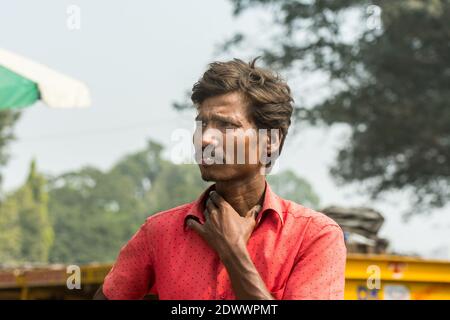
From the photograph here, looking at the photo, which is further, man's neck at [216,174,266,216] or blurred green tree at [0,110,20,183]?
blurred green tree at [0,110,20,183]

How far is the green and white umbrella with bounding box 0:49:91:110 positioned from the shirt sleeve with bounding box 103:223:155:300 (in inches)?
153

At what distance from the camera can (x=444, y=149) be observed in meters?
22.1

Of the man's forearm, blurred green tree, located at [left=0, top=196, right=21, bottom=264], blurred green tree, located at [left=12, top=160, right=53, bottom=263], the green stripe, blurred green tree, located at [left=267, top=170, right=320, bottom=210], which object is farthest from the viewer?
blurred green tree, located at [left=267, top=170, right=320, bottom=210]

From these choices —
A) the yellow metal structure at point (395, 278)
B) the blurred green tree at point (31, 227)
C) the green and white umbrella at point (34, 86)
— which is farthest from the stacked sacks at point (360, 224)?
the blurred green tree at point (31, 227)

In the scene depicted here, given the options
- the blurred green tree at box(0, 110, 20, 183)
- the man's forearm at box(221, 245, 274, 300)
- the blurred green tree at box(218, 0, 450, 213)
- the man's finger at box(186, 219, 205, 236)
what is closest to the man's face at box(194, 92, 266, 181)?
the man's finger at box(186, 219, 205, 236)

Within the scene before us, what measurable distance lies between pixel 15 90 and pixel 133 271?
4111 millimetres

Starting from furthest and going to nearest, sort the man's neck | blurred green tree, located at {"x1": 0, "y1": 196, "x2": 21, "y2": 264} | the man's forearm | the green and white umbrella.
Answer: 1. blurred green tree, located at {"x1": 0, "y1": 196, "x2": 21, "y2": 264}
2. the green and white umbrella
3. the man's neck
4. the man's forearm

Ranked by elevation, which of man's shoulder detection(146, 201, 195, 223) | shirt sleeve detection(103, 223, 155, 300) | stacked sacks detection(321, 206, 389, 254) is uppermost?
man's shoulder detection(146, 201, 195, 223)

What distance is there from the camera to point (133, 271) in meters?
2.37

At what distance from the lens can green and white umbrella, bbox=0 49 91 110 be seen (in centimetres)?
621

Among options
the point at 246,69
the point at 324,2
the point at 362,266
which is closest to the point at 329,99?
the point at 324,2

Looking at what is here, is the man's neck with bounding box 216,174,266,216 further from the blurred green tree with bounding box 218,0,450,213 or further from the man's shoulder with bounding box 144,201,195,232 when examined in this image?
the blurred green tree with bounding box 218,0,450,213
